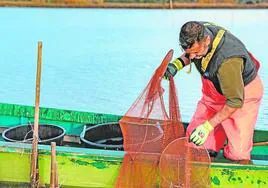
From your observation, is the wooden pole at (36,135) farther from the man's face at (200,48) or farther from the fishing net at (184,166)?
the man's face at (200,48)

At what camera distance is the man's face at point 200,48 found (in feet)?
8.29

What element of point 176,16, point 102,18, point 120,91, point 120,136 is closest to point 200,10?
point 176,16

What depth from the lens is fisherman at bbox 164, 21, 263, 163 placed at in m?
2.52

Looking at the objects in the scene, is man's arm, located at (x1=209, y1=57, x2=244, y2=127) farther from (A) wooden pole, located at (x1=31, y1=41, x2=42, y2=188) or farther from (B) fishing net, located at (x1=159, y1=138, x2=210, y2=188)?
(A) wooden pole, located at (x1=31, y1=41, x2=42, y2=188)

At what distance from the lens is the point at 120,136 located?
150 inches

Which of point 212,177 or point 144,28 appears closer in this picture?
point 212,177

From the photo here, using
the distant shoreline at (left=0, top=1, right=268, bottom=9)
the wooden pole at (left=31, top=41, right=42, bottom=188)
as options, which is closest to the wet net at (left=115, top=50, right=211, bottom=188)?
the wooden pole at (left=31, top=41, right=42, bottom=188)

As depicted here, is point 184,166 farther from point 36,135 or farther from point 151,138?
point 36,135

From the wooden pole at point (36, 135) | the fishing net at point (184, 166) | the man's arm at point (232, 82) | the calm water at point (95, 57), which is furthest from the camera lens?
the calm water at point (95, 57)

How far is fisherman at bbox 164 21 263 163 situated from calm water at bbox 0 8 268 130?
8.94 feet

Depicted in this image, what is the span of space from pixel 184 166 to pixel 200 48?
70 centimetres

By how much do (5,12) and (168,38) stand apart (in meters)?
10.3

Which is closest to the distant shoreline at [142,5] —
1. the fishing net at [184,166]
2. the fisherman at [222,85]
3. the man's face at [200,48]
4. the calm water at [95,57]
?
the calm water at [95,57]

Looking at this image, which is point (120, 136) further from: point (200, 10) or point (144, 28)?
point (200, 10)
